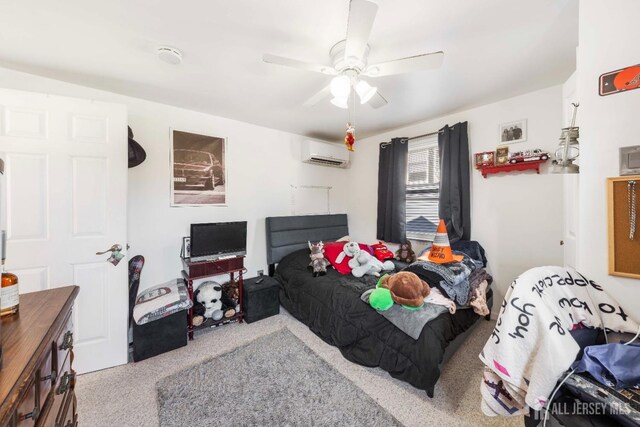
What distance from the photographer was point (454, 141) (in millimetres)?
2820

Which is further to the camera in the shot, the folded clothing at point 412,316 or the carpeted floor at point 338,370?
the folded clothing at point 412,316

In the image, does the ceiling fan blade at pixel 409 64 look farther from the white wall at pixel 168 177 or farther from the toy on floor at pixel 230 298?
the toy on floor at pixel 230 298

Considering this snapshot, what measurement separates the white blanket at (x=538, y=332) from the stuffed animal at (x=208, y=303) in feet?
8.19

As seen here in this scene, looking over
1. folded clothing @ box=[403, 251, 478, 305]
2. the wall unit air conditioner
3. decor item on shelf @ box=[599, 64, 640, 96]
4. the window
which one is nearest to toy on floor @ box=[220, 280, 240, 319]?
folded clothing @ box=[403, 251, 478, 305]

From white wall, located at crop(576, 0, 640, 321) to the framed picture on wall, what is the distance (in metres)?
3.08

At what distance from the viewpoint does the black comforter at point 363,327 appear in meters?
1.56

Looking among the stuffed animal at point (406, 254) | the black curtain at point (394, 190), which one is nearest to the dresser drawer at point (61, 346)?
the stuffed animal at point (406, 254)

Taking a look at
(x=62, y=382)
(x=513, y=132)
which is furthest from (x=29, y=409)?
(x=513, y=132)

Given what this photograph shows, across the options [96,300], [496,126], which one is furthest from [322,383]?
[496,126]

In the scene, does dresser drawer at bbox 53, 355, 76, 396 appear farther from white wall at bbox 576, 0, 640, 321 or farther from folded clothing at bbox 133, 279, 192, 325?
white wall at bbox 576, 0, 640, 321

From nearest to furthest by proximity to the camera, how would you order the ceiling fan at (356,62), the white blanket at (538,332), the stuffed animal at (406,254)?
the white blanket at (538,332)
the ceiling fan at (356,62)
the stuffed animal at (406,254)

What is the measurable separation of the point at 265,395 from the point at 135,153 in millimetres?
2427

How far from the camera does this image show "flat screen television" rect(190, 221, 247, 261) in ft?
7.95

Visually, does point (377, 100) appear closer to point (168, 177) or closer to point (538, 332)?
point (538, 332)
